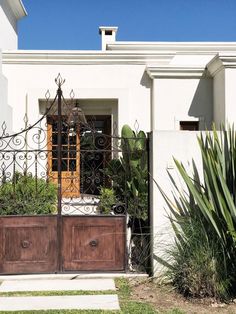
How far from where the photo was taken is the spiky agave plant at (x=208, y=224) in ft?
19.9

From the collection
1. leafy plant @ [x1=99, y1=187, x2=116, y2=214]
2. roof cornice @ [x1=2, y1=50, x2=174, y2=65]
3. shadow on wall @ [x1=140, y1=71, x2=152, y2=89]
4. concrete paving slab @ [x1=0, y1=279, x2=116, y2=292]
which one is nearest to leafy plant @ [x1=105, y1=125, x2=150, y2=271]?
leafy plant @ [x1=99, y1=187, x2=116, y2=214]

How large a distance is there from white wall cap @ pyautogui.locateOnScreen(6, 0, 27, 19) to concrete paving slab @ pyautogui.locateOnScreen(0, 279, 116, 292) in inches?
527

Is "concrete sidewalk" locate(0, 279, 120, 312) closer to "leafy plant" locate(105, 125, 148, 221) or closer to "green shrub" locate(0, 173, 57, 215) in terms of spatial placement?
"leafy plant" locate(105, 125, 148, 221)

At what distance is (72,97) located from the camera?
1329 centimetres

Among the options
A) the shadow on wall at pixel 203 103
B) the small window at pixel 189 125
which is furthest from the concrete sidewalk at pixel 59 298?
the shadow on wall at pixel 203 103

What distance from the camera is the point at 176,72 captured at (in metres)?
13.3

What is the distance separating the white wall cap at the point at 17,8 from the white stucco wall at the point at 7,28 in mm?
185

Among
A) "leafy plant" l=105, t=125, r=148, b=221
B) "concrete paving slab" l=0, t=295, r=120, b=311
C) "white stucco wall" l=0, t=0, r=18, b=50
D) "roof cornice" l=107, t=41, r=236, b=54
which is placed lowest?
"concrete paving slab" l=0, t=295, r=120, b=311

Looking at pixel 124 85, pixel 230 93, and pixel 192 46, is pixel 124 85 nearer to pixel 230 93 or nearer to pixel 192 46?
pixel 230 93

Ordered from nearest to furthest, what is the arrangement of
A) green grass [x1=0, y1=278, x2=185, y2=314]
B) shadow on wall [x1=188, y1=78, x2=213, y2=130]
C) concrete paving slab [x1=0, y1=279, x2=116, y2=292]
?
green grass [x1=0, y1=278, x2=185, y2=314] → concrete paving slab [x1=0, y1=279, x2=116, y2=292] → shadow on wall [x1=188, y1=78, x2=213, y2=130]

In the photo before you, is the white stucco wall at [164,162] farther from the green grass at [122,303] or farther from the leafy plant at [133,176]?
the green grass at [122,303]

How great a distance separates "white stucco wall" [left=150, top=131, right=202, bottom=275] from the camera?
692cm

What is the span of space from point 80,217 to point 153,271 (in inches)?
58.3

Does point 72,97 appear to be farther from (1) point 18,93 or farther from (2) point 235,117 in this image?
(2) point 235,117
